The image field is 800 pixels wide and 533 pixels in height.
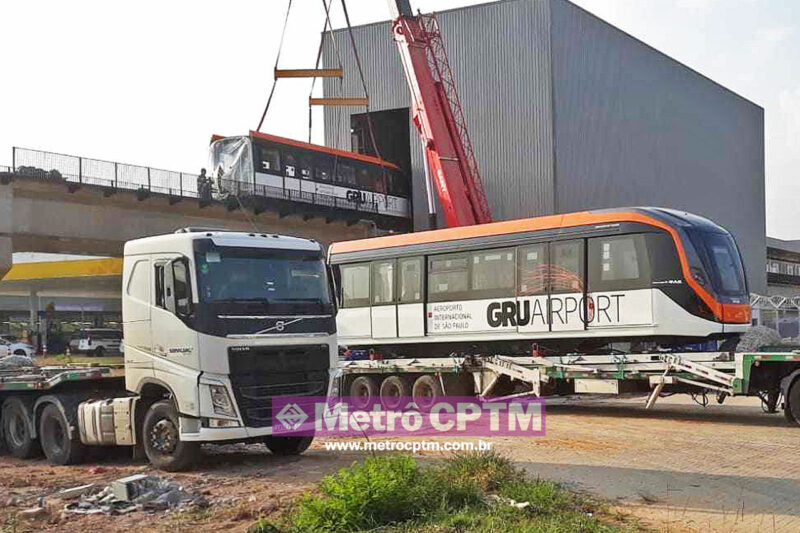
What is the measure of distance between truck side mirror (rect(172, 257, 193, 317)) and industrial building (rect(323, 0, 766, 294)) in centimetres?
3031

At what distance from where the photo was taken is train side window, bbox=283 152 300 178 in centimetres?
3353

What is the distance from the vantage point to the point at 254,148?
31703 mm

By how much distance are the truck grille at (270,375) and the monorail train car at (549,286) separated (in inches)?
235

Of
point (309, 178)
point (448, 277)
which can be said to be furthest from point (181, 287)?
point (309, 178)

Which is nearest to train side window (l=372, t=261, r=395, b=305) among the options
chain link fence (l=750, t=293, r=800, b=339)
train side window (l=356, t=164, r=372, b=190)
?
train side window (l=356, t=164, r=372, b=190)

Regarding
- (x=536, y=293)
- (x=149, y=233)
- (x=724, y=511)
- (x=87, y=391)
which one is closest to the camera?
(x=724, y=511)

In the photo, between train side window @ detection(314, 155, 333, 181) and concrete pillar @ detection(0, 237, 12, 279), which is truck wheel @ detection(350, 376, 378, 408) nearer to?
concrete pillar @ detection(0, 237, 12, 279)

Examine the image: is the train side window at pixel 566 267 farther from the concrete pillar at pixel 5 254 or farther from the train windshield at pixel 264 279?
the concrete pillar at pixel 5 254

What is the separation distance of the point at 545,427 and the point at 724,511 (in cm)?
665

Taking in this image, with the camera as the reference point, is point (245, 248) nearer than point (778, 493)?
No

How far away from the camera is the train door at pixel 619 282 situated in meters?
15.0

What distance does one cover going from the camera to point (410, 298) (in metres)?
18.6

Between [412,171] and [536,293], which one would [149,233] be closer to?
[412,171]

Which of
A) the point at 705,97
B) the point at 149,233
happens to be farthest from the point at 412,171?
the point at 705,97
